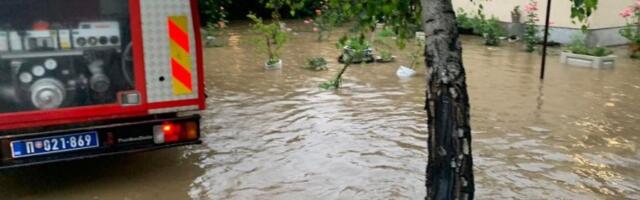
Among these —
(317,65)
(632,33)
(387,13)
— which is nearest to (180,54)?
(387,13)

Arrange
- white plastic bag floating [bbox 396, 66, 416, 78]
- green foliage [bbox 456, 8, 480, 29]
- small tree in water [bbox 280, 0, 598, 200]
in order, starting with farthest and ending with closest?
green foliage [bbox 456, 8, 480, 29]
white plastic bag floating [bbox 396, 66, 416, 78]
small tree in water [bbox 280, 0, 598, 200]

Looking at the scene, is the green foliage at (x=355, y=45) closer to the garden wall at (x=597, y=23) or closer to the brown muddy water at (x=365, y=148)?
the brown muddy water at (x=365, y=148)

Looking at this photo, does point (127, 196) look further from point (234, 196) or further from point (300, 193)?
point (300, 193)

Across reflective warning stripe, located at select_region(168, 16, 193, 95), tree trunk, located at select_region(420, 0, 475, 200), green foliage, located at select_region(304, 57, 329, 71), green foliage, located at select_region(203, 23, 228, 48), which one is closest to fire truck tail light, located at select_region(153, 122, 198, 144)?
reflective warning stripe, located at select_region(168, 16, 193, 95)

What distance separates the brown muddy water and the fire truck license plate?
61cm

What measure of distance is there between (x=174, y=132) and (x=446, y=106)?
2.82m

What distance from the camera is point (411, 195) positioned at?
213 inches

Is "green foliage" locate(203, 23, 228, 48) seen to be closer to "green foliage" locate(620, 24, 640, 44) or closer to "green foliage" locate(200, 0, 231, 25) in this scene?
"green foliage" locate(200, 0, 231, 25)

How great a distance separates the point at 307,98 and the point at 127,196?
13.8 ft

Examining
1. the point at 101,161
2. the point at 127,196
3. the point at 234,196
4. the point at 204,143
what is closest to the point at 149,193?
the point at 127,196

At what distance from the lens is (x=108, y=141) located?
5090 millimetres

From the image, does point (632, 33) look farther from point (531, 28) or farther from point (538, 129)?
point (538, 129)

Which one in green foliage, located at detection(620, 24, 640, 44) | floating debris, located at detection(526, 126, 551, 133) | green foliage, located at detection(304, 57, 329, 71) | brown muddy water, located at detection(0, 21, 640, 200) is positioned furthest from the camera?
green foliage, located at detection(620, 24, 640, 44)

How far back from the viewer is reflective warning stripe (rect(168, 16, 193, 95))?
514cm
